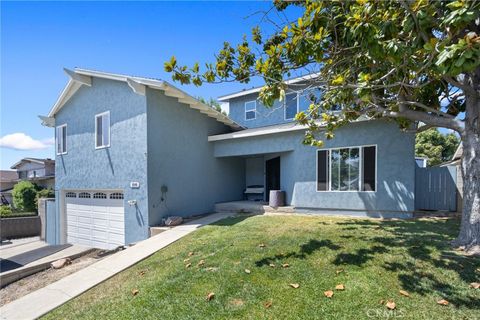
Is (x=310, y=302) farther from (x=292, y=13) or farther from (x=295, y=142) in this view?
(x=295, y=142)

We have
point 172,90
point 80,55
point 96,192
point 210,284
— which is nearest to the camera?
point 210,284

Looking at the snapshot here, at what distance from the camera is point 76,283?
21.5 feet

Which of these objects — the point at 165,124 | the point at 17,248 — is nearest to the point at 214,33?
the point at 165,124

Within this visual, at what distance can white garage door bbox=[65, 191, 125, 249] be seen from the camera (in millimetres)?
12258

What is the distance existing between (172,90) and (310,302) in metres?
9.68

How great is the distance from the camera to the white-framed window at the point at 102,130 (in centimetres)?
1264

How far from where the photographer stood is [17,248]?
15.1 meters

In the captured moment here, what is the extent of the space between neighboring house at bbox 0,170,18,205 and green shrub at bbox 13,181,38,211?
10217mm

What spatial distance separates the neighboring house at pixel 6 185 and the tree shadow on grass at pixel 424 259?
36.9 meters

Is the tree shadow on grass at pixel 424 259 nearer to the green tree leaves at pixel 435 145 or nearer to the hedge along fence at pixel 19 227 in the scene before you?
the hedge along fence at pixel 19 227

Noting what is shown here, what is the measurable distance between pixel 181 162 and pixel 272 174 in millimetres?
5450

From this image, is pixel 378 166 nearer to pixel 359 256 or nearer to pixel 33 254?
pixel 359 256

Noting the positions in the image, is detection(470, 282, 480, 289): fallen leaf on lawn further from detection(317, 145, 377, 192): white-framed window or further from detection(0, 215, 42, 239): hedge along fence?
detection(0, 215, 42, 239): hedge along fence

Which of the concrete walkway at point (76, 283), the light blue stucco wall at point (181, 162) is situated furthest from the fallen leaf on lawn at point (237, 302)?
the light blue stucco wall at point (181, 162)
